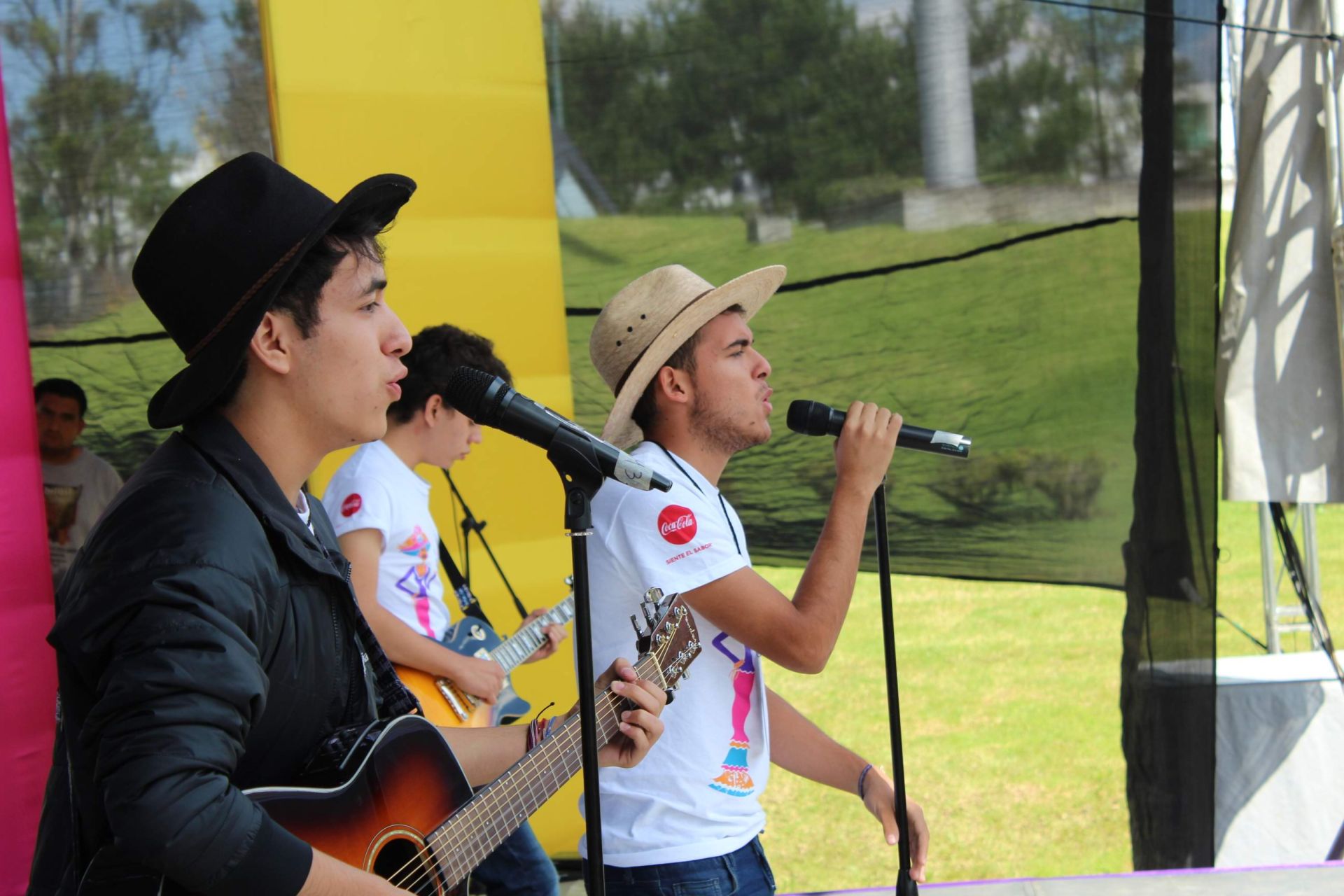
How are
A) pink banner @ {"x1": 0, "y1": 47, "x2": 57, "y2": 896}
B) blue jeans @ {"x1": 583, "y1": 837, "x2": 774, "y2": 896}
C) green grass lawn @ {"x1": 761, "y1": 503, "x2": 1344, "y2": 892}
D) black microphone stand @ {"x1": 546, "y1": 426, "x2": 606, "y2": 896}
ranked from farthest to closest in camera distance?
green grass lawn @ {"x1": 761, "y1": 503, "x2": 1344, "y2": 892} → pink banner @ {"x1": 0, "y1": 47, "x2": 57, "y2": 896} → blue jeans @ {"x1": 583, "y1": 837, "x2": 774, "y2": 896} → black microphone stand @ {"x1": 546, "y1": 426, "x2": 606, "y2": 896}

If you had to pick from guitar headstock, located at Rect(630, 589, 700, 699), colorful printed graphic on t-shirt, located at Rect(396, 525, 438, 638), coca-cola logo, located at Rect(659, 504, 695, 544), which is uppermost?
coca-cola logo, located at Rect(659, 504, 695, 544)

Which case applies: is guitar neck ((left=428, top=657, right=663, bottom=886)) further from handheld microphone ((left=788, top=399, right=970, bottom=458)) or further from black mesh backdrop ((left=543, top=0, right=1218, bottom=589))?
black mesh backdrop ((left=543, top=0, right=1218, bottom=589))

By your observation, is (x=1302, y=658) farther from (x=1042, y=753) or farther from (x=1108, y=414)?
(x=1042, y=753)

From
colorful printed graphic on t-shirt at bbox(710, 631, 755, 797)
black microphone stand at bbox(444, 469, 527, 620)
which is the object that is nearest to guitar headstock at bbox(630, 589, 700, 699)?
colorful printed graphic on t-shirt at bbox(710, 631, 755, 797)

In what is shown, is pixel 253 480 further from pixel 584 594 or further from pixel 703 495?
pixel 703 495

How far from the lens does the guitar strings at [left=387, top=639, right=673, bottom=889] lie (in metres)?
1.56

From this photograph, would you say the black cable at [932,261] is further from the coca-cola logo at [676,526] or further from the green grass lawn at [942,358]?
the coca-cola logo at [676,526]

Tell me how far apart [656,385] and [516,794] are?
0.74 m

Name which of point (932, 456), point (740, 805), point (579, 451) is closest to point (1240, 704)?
point (932, 456)

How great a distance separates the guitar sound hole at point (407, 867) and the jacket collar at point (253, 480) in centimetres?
40

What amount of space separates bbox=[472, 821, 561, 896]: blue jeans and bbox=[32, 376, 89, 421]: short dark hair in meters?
1.73

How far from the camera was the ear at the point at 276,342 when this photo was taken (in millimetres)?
1396

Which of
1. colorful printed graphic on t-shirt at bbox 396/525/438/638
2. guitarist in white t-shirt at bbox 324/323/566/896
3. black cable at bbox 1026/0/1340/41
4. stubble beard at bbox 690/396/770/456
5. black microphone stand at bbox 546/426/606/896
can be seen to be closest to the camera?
black microphone stand at bbox 546/426/606/896

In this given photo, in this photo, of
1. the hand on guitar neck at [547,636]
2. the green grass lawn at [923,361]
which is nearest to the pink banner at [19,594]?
the green grass lawn at [923,361]
